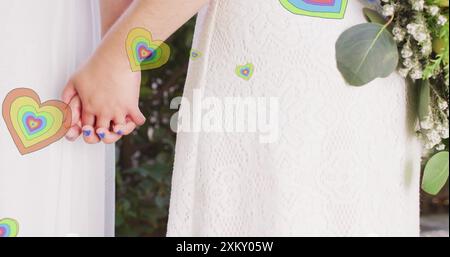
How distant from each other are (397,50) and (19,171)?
0.56 m

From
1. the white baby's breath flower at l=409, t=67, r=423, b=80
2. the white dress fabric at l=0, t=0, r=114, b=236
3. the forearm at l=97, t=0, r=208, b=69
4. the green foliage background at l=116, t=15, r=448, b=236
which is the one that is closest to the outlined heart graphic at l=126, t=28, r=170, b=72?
the forearm at l=97, t=0, r=208, b=69

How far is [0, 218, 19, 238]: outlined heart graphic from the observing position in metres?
0.86

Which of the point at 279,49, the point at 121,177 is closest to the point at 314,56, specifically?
the point at 279,49

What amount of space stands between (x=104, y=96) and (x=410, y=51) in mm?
428

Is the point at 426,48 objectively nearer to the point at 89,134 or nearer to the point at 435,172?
the point at 435,172

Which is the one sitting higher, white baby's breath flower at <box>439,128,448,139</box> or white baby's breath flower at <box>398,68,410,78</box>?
white baby's breath flower at <box>398,68,410,78</box>

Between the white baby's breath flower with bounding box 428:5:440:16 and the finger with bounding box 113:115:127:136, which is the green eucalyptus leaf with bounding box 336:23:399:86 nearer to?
the white baby's breath flower with bounding box 428:5:440:16

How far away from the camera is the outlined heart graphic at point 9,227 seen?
0.86 meters

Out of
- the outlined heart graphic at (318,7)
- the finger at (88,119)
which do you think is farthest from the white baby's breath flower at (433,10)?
the finger at (88,119)

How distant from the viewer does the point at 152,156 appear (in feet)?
7.05

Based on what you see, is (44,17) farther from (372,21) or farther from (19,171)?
(372,21)

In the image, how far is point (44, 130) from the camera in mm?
880

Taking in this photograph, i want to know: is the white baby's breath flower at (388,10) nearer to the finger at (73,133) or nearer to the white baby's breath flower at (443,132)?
the white baby's breath flower at (443,132)

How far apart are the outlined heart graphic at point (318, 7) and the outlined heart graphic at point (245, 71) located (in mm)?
94
